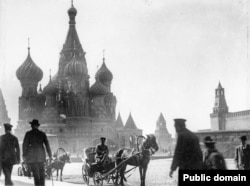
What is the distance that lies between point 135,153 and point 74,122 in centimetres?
4925

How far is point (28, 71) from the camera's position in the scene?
205ft

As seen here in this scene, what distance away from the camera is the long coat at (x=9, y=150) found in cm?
972

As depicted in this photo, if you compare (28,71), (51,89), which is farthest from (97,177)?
(28,71)

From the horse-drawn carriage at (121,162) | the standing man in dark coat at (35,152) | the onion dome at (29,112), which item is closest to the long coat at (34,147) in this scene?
the standing man in dark coat at (35,152)

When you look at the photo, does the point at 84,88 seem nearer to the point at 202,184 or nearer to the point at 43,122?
the point at 43,122

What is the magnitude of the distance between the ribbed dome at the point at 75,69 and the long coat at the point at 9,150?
53.1m

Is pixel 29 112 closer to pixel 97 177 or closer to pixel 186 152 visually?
pixel 97 177

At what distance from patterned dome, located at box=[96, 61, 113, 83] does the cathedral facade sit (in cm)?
261

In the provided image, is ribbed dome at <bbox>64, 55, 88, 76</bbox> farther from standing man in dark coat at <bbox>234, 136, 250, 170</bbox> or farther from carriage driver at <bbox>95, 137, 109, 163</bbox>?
standing man in dark coat at <bbox>234, 136, 250, 170</bbox>

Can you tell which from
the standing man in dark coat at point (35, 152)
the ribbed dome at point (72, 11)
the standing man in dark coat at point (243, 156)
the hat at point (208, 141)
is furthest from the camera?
the ribbed dome at point (72, 11)

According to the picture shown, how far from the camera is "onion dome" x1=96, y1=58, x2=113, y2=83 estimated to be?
6950 centimetres

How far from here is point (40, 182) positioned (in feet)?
28.9

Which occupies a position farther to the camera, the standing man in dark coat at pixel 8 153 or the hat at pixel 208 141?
the standing man in dark coat at pixel 8 153

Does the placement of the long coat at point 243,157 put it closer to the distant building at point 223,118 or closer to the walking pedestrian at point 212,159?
the walking pedestrian at point 212,159
